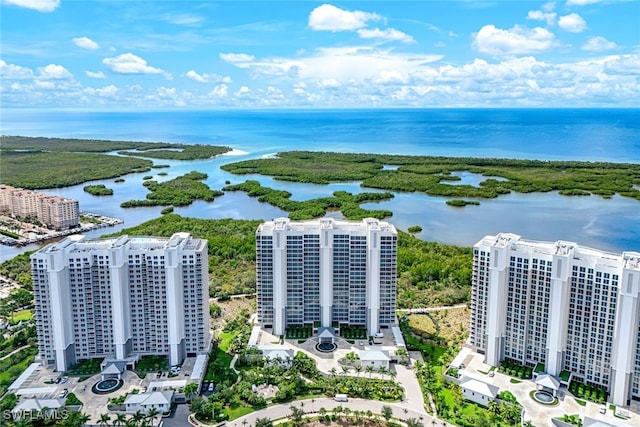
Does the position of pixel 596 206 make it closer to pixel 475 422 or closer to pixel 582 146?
pixel 475 422

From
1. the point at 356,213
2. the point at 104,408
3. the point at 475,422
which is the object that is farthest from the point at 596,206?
the point at 104,408

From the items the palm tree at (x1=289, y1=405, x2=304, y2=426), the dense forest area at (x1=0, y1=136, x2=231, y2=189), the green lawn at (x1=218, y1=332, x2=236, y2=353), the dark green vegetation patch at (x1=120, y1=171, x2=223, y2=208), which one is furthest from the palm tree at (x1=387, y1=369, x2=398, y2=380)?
the dense forest area at (x1=0, y1=136, x2=231, y2=189)

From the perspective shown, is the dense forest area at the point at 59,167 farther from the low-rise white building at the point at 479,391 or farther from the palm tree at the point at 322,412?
the low-rise white building at the point at 479,391

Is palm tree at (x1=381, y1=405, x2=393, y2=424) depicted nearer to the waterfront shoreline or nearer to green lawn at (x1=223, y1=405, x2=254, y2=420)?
green lawn at (x1=223, y1=405, x2=254, y2=420)

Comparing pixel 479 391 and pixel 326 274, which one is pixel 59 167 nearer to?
pixel 326 274

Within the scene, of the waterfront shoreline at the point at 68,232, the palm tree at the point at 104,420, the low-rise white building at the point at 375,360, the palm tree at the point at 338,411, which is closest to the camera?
the palm tree at the point at 104,420

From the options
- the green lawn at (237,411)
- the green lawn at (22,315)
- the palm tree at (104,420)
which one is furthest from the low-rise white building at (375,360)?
the green lawn at (22,315)
